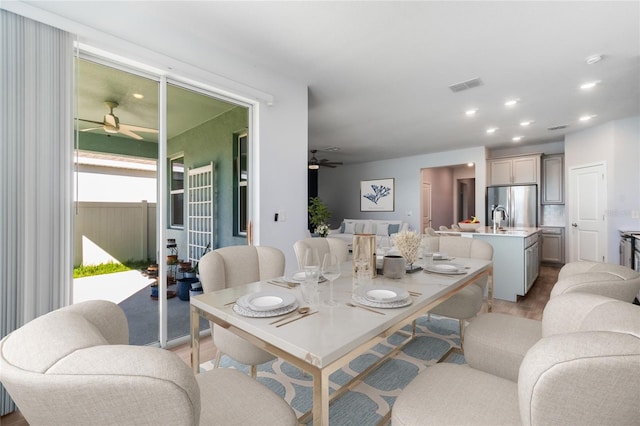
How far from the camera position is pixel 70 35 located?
185cm

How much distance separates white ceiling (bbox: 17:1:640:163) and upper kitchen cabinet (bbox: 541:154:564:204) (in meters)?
2.03

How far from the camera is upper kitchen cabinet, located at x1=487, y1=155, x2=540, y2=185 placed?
246 inches

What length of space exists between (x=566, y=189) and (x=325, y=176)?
622 centimetres

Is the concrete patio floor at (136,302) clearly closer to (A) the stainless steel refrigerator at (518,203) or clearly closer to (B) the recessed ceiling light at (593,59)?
(B) the recessed ceiling light at (593,59)

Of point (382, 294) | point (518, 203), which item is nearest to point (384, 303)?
point (382, 294)

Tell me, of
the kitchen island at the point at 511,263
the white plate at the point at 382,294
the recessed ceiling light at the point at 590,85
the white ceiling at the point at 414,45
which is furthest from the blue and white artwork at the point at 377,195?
the white plate at the point at 382,294

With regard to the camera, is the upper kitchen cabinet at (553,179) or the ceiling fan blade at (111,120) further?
the upper kitchen cabinet at (553,179)

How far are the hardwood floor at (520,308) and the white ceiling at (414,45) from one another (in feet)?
7.77

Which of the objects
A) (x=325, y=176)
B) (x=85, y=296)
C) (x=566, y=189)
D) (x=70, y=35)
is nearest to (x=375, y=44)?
(x=70, y=35)

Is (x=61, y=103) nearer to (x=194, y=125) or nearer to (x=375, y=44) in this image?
(x=194, y=125)

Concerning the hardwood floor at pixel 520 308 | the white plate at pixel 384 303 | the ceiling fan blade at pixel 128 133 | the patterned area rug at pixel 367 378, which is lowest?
the hardwood floor at pixel 520 308

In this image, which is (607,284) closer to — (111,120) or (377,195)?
(111,120)

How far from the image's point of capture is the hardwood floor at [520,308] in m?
1.68

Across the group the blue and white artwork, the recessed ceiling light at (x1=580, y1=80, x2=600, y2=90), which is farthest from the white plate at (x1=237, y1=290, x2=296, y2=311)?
the blue and white artwork
